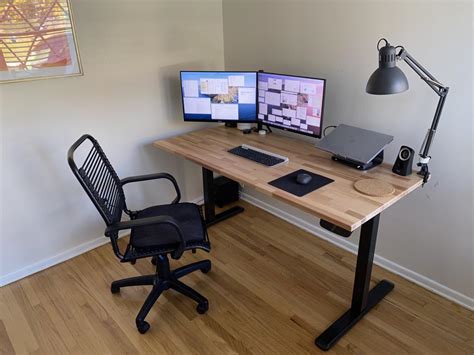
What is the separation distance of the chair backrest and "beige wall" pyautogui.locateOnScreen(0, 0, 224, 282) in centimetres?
48

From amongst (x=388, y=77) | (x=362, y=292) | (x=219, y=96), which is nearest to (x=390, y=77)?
(x=388, y=77)

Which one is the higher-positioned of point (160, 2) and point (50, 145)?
point (160, 2)

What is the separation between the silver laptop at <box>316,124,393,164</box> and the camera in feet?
6.48

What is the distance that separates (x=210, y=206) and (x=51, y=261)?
1.18 metres

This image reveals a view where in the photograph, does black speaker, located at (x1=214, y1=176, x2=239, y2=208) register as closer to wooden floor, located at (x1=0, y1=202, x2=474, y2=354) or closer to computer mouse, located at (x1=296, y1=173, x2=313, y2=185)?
wooden floor, located at (x1=0, y1=202, x2=474, y2=354)

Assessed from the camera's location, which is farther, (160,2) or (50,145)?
(160,2)

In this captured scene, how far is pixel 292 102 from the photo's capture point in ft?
7.68

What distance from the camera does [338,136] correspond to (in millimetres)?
2152

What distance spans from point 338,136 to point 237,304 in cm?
114

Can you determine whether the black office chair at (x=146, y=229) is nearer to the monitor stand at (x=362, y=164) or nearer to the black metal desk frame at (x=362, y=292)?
the black metal desk frame at (x=362, y=292)

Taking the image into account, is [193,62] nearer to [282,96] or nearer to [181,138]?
[181,138]

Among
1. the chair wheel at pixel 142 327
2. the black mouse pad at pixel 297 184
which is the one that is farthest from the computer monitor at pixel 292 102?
the chair wheel at pixel 142 327

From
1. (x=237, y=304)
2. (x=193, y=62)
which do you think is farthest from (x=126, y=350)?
(x=193, y=62)

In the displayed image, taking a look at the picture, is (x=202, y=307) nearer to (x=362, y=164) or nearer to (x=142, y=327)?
(x=142, y=327)
